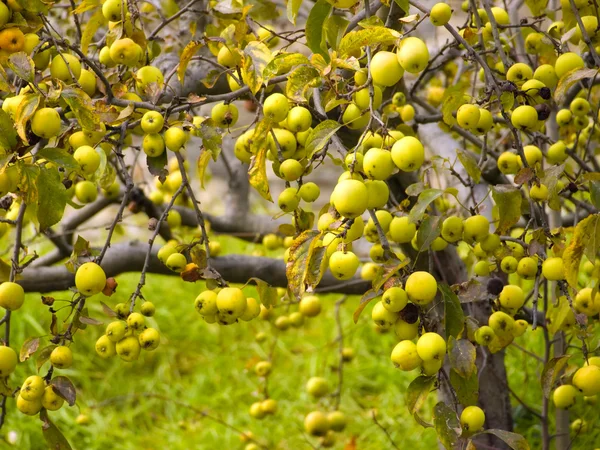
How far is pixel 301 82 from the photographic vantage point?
989mm

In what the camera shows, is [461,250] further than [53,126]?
Yes

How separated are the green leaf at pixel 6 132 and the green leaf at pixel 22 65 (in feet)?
0.20

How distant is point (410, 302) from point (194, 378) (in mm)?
2291

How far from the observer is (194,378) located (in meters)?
3.09

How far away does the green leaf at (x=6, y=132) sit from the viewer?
964 mm

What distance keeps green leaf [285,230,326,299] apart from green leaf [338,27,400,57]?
0.26 meters

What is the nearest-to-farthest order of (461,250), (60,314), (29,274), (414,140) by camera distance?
(414,140)
(29,274)
(461,250)
(60,314)

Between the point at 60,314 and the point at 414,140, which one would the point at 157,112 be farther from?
the point at 60,314

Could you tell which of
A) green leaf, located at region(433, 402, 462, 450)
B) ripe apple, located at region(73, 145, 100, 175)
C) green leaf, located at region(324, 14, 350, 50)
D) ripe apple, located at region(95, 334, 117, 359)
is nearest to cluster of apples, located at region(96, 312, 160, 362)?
ripe apple, located at region(95, 334, 117, 359)

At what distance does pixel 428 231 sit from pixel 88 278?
1.68ft

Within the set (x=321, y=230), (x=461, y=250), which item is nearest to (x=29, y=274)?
(x=321, y=230)

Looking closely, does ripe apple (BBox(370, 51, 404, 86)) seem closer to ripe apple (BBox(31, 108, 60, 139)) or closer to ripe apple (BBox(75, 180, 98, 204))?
ripe apple (BBox(31, 108, 60, 139))

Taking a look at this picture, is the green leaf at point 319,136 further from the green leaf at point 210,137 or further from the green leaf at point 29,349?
the green leaf at point 29,349

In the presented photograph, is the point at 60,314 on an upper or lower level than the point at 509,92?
lower
